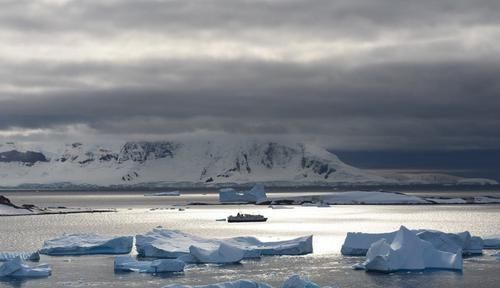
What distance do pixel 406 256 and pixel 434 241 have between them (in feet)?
15.8

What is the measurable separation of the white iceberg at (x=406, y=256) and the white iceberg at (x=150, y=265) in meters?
8.91

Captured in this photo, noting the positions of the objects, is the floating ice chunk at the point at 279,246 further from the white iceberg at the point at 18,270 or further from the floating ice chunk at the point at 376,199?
the floating ice chunk at the point at 376,199

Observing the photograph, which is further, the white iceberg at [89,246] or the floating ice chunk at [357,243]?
the white iceberg at [89,246]

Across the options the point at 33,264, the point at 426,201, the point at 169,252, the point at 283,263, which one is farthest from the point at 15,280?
the point at 426,201

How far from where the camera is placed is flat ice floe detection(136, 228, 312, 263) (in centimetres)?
4362

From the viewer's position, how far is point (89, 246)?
49562mm

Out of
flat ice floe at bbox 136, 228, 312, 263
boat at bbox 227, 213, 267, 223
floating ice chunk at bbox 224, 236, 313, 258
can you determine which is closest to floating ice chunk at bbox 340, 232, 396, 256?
floating ice chunk at bbox 224, 236, 313, 258

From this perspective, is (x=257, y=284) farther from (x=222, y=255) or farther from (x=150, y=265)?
(x=222, y=255)

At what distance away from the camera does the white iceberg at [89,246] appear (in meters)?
49.0

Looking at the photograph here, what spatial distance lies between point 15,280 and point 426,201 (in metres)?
111

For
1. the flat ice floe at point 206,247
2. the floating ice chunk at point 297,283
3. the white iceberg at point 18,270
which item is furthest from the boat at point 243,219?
the floating ice chunk at point 297,283

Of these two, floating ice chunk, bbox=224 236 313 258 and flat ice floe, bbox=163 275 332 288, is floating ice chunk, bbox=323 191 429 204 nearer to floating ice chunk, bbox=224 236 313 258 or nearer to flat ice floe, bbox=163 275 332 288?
floating ice chunk, bbox=224 236 313 258

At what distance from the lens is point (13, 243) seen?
2376 inches

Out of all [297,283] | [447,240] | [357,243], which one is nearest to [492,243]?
[447,240]
